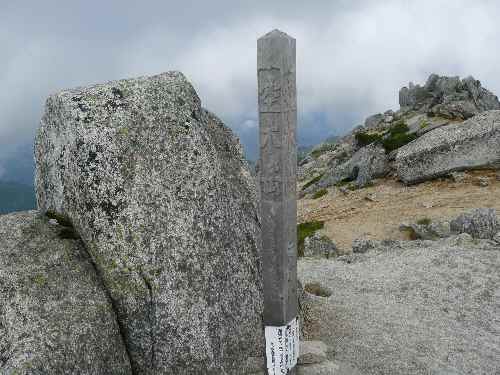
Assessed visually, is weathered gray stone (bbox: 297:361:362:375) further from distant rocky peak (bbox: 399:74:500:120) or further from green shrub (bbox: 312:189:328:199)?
distant rocky peak (bbox: 399:74:500:120)

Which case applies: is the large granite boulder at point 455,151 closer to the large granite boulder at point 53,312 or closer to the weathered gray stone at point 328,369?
the weathered gray stone at point 328,369

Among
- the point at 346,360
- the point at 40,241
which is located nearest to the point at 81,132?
the point at 40,241

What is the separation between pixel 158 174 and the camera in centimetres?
1099

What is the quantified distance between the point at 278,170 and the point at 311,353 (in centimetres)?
600

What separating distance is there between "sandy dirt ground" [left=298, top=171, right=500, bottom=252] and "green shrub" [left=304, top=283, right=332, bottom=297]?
33.1 feet

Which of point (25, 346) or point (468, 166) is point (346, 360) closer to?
point (25, 346)

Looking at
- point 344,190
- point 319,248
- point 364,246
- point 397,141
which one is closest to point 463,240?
point 364,246

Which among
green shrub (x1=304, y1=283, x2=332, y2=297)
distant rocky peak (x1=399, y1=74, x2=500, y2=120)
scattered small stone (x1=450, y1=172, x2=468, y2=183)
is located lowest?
green shrub (x1=304, y1=283, x2=332, y2=297)

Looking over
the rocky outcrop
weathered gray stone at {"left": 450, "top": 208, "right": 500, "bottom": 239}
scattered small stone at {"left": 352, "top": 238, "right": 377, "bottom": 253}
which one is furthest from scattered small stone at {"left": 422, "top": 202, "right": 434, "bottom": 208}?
scattered small stone at {"left": 352, "top": 238, "right": 377, "bottom": 253}

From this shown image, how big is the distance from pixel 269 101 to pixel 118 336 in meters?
5.87

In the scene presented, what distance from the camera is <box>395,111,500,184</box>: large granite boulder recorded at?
3500 cm

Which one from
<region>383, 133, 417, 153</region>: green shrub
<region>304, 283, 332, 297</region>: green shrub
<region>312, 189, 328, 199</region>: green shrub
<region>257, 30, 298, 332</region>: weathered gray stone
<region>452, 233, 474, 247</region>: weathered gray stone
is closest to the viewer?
<region>257, 30, 298, 332</region>: weathered gray stone

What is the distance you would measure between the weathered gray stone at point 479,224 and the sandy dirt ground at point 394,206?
14.7 ft

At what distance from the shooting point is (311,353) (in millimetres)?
12898
